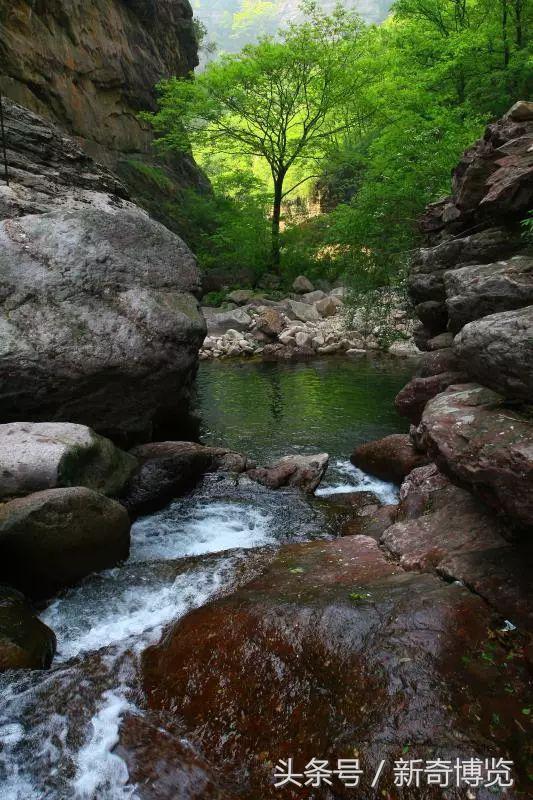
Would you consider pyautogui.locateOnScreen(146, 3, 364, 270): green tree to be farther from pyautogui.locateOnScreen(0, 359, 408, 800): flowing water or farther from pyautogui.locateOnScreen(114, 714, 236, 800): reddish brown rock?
pyautogui.locateOnScreen(114, 714, 236, 800): reddish brown rock

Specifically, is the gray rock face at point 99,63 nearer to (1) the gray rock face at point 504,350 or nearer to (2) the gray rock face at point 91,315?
(2) the gray rock face at point 91,315

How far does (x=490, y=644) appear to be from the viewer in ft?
11.9

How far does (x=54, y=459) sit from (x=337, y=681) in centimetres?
363

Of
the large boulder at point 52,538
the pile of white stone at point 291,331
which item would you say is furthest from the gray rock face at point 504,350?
the pile of white stone at point 291,331

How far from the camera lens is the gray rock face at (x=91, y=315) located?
6820 millimetres

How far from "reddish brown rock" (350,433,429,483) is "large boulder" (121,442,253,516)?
1.95 meters

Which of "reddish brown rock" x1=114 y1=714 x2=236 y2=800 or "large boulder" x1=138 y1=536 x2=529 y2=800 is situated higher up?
"large boulder" x1=138 y1=536 x2=529 y2=800

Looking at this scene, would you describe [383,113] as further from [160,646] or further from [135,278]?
[160,646]

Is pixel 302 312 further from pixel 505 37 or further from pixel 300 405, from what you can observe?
pixel 300 405

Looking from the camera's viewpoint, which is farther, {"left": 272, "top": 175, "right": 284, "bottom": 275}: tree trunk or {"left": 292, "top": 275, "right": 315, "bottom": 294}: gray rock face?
{"left": 292, "top": 275, "right": 315, "bottom": 294}: gray rock face

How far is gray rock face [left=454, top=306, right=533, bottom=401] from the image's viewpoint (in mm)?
4344

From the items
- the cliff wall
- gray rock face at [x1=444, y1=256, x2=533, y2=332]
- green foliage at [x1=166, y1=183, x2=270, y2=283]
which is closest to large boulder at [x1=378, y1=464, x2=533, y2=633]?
gray rock face at [x1=444, y1=256, x2=533, y2=332]

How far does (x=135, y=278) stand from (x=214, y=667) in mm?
5926

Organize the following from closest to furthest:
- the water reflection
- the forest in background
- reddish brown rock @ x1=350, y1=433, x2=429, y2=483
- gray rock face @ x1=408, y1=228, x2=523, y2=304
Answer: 1. gray rock face @ x1=408, y1=228, x2=523, y2=304
2. reddish brown rock @ x1=350, y1=433, x2=429, y2=483
3. the water reflection
4. the forest in background
